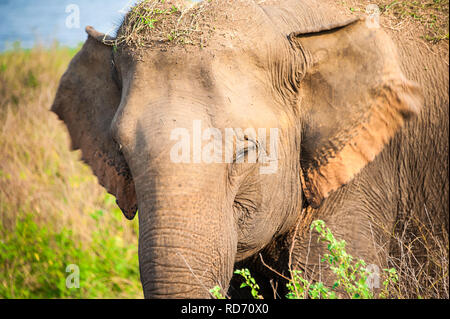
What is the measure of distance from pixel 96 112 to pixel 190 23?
44.4 inches

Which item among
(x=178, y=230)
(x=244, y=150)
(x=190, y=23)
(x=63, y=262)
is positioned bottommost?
(x=63, y=262)

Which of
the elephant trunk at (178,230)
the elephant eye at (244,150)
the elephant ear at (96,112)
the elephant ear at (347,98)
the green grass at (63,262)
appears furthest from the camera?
the green grass at (63,262)

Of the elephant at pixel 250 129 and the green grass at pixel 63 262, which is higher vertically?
the elephant at pixel 250 129

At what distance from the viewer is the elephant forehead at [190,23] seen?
2889 mm

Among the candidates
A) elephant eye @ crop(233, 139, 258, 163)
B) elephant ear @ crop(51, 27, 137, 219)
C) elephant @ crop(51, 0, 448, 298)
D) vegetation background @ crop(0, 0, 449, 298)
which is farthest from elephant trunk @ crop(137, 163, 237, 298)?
vegetation background @ crop(0, 0, 449, 298)

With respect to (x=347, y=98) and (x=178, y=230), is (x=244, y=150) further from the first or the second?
(x=347, y=98)

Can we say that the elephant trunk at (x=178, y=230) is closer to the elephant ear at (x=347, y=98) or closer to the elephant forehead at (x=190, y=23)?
the elephant forehead at (x=190, y=23)

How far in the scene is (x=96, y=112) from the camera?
147 inches

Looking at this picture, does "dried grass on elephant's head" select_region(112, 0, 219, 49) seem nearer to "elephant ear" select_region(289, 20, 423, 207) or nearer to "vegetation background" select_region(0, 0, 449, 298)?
"elephant ear" select_region(289, 20, 423, 207)

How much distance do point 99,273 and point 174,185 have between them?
11.2 ft

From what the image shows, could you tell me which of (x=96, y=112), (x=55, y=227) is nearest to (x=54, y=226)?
(x=55, y=227)

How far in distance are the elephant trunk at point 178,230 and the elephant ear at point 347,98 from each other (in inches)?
33.4

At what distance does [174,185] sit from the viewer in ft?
8.39

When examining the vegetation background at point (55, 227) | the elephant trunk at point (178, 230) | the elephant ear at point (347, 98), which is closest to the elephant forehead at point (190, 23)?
the elephant ear at point (347, 98)
